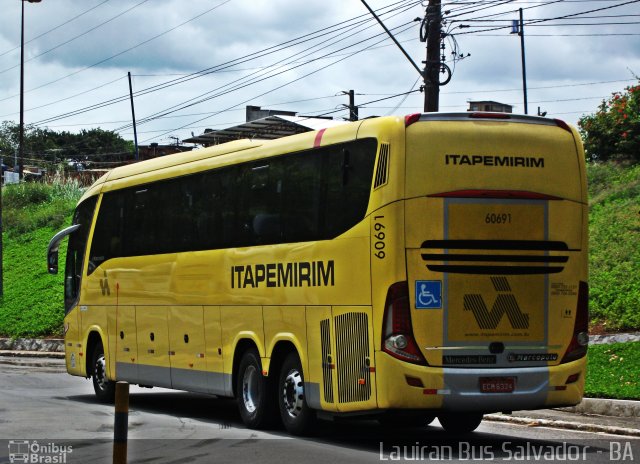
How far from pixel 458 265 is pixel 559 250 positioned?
1312 mm

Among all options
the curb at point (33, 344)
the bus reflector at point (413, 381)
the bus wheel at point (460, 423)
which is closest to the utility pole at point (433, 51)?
the bus wheel at point (460, 423)

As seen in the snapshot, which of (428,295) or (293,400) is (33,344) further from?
(428,295)

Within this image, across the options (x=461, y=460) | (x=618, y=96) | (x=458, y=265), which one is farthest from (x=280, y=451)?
(x=618, y=96)

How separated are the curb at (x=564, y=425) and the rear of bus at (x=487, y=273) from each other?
1267mm

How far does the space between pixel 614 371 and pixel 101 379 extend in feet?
28.2

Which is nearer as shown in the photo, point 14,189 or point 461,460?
point 461,460

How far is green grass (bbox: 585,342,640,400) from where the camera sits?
16587 mm

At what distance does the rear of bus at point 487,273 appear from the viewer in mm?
12305

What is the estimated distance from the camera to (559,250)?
513 inches

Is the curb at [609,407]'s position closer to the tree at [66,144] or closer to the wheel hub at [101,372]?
the wheel hub at [101,372]

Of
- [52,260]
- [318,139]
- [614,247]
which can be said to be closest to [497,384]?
[318,139]

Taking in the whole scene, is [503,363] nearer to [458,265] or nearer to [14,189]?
[458,265]

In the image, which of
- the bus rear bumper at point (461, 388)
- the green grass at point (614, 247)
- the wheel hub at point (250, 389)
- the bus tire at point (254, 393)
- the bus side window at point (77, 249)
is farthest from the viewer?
the green grass at point (614, 247)

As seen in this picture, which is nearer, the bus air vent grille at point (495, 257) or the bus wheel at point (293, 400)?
the bus air vent grille at point (495, 257)
